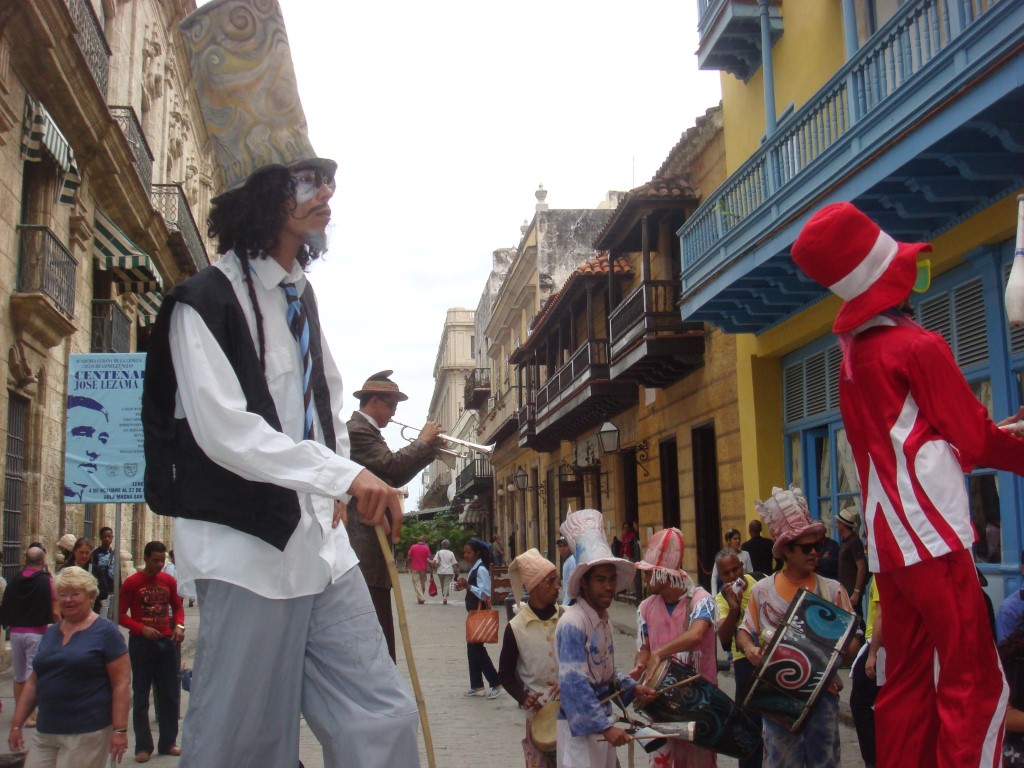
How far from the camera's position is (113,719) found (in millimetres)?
5848

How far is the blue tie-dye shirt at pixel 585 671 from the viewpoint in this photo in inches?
186

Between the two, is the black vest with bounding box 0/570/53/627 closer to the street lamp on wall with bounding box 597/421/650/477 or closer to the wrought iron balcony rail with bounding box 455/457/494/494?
the street lamp on wall with bounding box 597/421/650/477

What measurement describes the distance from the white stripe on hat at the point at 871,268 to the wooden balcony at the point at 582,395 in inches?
688

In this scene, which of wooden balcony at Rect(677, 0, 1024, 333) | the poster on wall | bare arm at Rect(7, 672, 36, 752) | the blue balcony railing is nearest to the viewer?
bare arm at Rect(7, 672, 36, 752)

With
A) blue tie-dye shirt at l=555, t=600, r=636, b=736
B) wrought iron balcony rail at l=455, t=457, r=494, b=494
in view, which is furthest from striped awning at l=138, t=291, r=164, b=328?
wrought iron balcony rail at l=455, t=457, r=494, b=494

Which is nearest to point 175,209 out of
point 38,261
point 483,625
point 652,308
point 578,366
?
point 578,366

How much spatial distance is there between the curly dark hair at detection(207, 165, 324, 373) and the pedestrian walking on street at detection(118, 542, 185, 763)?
20.7ft

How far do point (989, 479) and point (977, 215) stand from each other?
2.33 metres

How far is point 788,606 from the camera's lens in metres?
5.31

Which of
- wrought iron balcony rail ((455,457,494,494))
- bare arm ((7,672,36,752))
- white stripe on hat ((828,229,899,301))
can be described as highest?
wrought iron balcony rail ((455,457,494,494))

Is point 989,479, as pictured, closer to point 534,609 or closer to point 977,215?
point 977,215

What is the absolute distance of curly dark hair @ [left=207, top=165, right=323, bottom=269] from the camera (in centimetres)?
281

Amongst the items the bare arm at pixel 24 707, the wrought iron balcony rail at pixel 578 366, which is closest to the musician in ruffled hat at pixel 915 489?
the bare arm at pixel 24 707

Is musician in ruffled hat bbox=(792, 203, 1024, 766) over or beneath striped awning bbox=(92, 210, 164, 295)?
beneath
